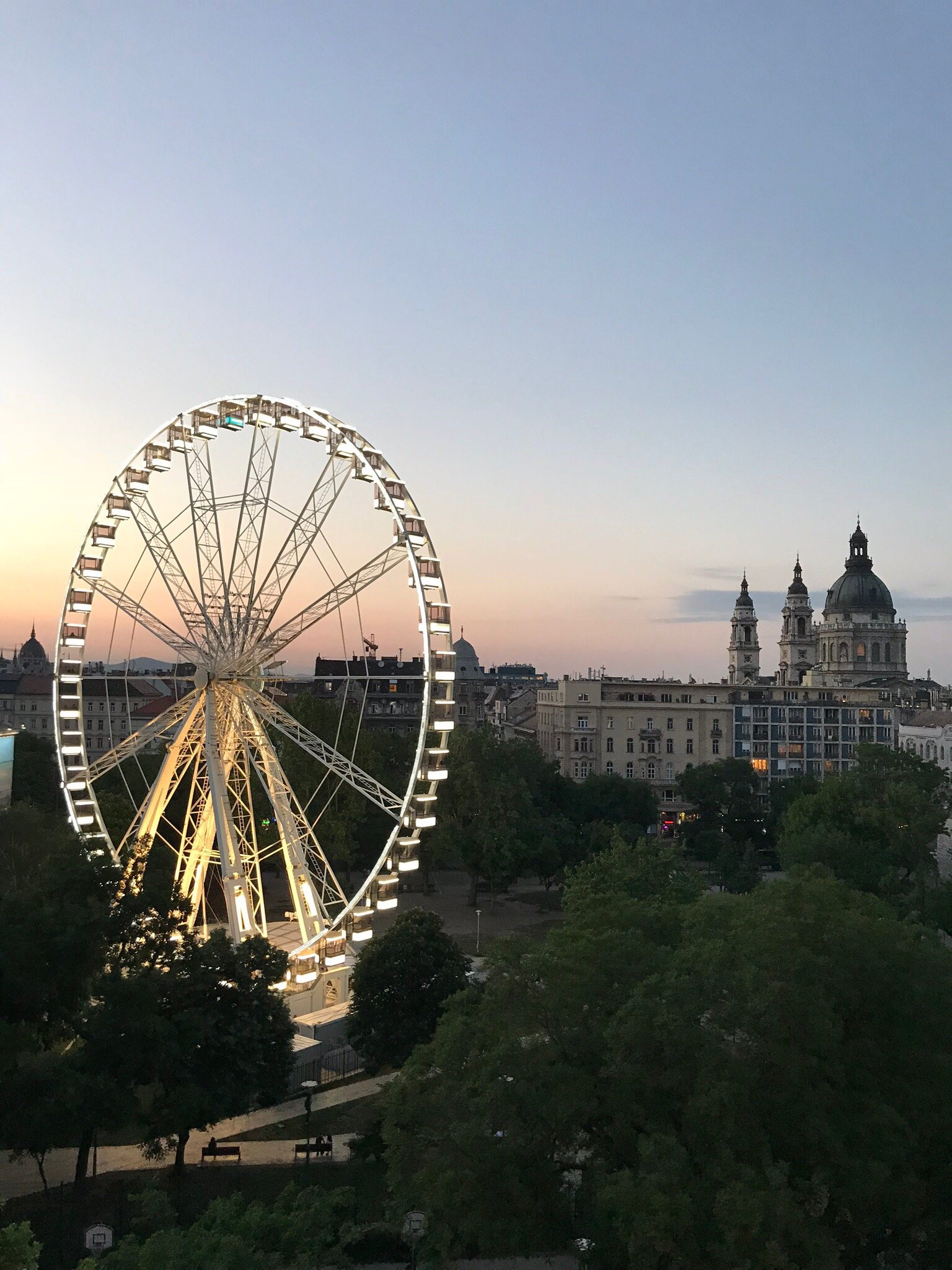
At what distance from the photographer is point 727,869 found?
76.7 meters

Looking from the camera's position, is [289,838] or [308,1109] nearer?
[308,1109]

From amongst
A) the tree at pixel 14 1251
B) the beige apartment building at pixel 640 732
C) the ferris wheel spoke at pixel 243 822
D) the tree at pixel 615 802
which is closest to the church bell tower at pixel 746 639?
the beige apartment building at pixel 640 732

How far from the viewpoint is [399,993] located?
132 ft

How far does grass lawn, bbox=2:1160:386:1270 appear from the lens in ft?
92.5

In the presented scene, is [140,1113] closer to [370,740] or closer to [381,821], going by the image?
[381,821]

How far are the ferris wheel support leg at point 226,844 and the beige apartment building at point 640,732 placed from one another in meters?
83.9

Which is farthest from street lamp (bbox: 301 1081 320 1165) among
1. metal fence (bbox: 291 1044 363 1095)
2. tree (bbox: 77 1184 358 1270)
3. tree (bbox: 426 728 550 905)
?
tree (bbox: 426 728 550 905)

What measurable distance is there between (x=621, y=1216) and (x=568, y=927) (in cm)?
913

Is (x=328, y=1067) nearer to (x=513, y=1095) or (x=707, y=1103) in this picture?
(x=513, y=1095)

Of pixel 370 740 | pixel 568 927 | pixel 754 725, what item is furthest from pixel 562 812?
pixel 568 927

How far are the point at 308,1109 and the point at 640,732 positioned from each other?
9481 centimetres

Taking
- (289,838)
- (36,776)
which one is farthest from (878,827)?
(36,776)

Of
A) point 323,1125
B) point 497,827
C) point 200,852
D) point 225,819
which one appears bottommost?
point 323,1125

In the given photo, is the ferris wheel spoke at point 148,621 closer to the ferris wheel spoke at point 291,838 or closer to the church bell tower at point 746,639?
the ferris wheel spoke at point 291,838
